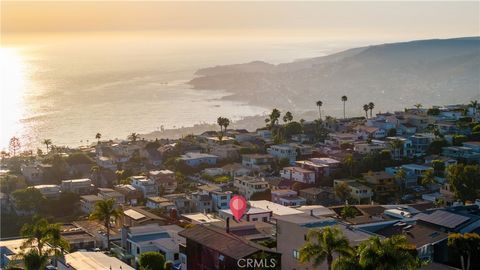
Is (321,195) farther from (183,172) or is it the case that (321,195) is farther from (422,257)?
(422,257)

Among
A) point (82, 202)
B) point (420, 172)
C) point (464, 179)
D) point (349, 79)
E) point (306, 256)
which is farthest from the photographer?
point (349, 79)

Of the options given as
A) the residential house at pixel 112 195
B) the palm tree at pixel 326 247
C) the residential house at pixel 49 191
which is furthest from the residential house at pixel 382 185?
the palm tree at pixel 326 247

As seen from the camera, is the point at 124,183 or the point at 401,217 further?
the point at 124,183

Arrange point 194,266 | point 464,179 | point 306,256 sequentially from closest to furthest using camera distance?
point 306,256 < point 194,266 < point 464,179

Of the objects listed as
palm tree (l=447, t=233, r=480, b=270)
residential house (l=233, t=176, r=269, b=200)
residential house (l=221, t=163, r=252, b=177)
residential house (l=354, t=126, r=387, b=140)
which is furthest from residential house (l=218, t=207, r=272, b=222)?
residential house (l=354, t=126, r=387, b=140)

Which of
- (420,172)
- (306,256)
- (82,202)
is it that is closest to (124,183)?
(82,202)

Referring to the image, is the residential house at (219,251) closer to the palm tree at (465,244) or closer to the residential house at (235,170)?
the palm tree at (465,244)

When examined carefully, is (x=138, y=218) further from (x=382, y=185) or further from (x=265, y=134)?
(x=265, y=134)
